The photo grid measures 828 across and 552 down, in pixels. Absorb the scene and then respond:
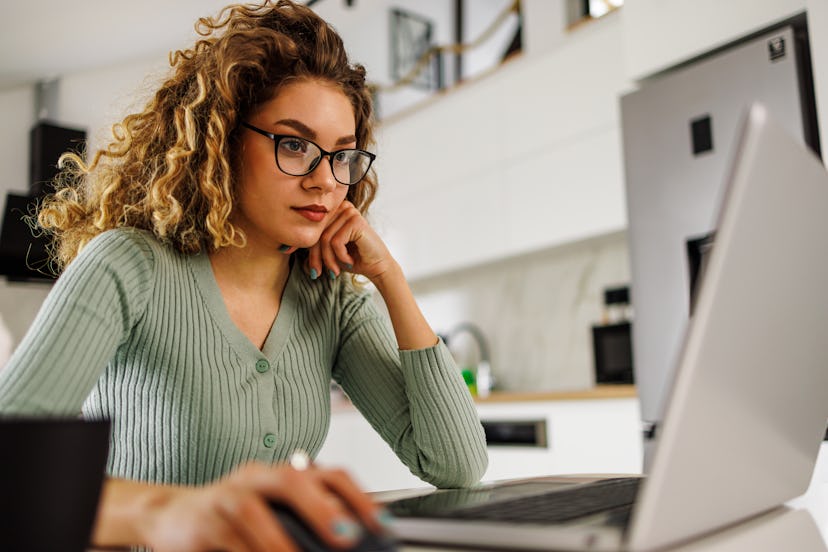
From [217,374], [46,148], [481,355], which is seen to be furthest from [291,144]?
[481,355]

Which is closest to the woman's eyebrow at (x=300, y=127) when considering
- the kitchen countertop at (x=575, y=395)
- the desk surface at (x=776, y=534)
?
the desk surface at (x=776, y=534)

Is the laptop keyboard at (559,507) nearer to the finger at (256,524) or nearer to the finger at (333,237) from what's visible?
the finger at (256,524)

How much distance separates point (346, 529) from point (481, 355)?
350cm

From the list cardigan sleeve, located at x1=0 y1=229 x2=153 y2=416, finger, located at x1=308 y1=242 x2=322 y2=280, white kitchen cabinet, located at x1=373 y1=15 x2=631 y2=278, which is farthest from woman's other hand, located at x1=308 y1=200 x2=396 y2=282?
white kitchen cabinet, located at x1=373 y1=15 x2=631 y2=278

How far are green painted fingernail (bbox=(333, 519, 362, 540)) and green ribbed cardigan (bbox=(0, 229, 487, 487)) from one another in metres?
0.51

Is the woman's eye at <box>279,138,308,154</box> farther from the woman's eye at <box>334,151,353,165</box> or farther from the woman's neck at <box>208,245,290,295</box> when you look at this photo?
the woman's neck at <box>208,245,290,295</box>

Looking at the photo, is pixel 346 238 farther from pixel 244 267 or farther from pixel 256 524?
pixel 256 524

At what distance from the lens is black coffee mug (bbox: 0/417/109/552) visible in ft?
1.31

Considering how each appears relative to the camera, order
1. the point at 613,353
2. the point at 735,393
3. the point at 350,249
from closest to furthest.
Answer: the point at 735,393
the point at 350,249
the point at 613,353

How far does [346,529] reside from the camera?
1.30 feet

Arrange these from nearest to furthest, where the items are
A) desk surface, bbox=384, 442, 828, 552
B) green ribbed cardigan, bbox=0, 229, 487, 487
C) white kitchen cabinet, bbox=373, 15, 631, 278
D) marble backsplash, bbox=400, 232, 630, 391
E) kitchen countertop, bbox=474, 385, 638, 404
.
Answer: desk surface, bbox=384, 442, 828, 552 → green ribbed cardigan, bbox=0, 229, 487, 487 → kitchen countertop, bbox=474, 385, 638, 404 → white kitchen cabinet, bbox=373, 15, 631, 278 → marble backsplash, bbox=400, 232, 630, 391

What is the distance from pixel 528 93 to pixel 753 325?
9.60 feet

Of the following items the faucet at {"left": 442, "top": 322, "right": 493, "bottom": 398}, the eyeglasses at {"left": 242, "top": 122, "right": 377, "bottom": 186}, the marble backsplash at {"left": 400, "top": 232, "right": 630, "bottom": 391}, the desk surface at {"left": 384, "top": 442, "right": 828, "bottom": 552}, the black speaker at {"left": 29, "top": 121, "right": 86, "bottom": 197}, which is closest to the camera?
the desk surface at {"left": 384, "top": 442, "right": 828, "bottom": 552}

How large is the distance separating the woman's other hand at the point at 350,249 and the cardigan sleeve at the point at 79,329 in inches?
11.6
